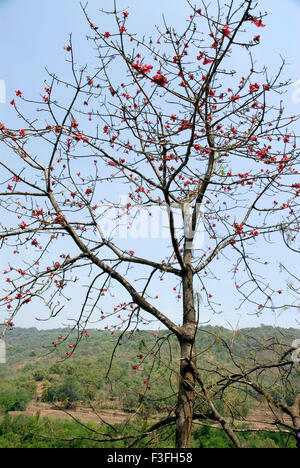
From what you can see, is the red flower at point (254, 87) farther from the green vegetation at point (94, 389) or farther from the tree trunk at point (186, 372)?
the green vegetation at point (94, 389)

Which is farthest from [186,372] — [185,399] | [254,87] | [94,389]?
[94,389]

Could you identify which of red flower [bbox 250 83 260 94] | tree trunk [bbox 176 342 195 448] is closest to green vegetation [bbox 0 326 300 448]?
tree trunk [bbox 176 342 195 448]

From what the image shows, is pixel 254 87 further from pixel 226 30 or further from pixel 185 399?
pixel 185 399

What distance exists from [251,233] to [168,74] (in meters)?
1.91

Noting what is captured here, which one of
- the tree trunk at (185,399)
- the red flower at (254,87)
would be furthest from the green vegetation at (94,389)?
the red flower at (254,87)

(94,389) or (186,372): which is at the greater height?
(186,372)

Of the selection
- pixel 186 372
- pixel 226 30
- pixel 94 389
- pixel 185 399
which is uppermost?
pixel 226 30

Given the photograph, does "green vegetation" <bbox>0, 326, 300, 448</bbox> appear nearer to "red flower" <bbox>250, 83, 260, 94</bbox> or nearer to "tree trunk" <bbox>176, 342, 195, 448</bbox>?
"tree trunk" <bbox>176, 342, 195, 448</bbox>

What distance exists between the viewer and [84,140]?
3.33 metres

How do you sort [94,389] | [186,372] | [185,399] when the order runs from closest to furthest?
[185,399], [186,372], [94,389]

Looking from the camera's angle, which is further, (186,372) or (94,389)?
(94,389)

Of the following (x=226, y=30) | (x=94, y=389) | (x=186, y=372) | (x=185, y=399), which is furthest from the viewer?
(x=94, y=389)
